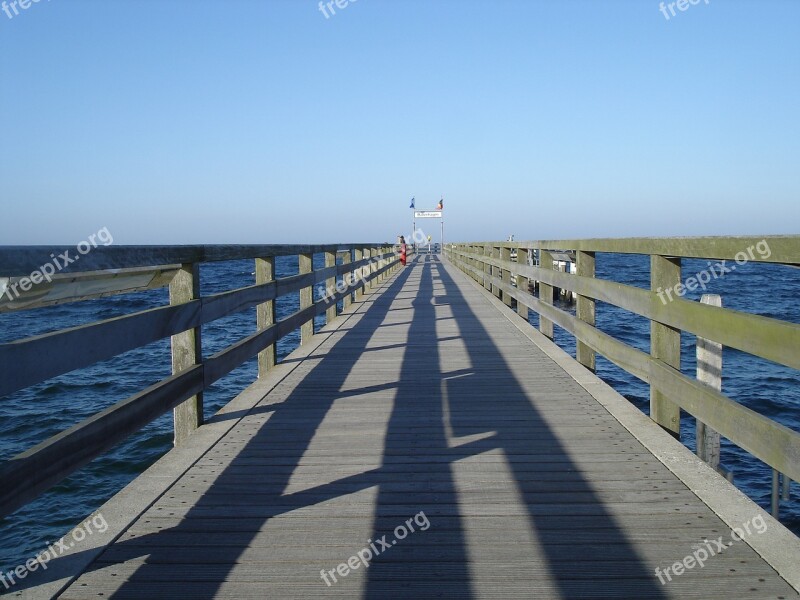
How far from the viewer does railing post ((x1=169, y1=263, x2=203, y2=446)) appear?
409cm

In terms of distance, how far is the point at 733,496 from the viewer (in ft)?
10.2

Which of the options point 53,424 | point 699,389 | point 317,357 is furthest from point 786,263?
point 53,424

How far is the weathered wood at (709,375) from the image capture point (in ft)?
14.5

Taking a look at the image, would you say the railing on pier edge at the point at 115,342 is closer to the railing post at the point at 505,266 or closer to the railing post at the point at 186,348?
the railing post at the point at 186,348

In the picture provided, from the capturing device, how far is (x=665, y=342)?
3943mm

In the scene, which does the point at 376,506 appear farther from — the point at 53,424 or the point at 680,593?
the point at 53,424

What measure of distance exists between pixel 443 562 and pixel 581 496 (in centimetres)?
92

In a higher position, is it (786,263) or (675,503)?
(786,263)

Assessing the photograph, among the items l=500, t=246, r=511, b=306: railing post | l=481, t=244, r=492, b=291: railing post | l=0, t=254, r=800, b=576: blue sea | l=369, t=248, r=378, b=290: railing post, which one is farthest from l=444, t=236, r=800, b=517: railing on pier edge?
l=369, t=248, r=378, b=290: railing post

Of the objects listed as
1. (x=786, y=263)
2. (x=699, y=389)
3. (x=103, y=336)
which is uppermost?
(x=786, y=263)

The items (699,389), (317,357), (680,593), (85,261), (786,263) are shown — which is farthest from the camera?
(317,357)

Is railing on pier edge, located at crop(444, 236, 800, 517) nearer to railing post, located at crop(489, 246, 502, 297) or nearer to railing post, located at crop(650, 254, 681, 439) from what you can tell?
railing post, located at crop(650, 254, 681, 439)

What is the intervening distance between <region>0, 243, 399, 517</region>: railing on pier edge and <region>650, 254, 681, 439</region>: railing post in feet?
8.77

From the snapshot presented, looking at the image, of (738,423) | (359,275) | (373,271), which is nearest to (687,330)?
(738,423)
